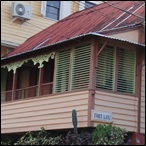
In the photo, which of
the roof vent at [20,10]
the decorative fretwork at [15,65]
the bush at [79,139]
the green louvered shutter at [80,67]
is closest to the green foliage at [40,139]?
the bush at [79,139]

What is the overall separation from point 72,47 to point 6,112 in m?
4.33

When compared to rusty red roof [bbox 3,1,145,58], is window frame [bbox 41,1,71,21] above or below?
above

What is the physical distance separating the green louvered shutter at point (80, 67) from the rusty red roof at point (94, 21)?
647 millimetres

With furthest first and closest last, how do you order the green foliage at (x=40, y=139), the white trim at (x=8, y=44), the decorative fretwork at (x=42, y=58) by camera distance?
the white trim at (x=8, y=44), the decorative fretwork at (x=42, y=58), the green foliage at (x=40, y=139)

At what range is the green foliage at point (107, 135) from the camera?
41.7 feet

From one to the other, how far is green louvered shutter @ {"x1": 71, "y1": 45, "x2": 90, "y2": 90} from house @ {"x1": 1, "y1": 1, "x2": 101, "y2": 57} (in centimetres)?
613

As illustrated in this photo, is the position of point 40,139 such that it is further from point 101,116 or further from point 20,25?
point 20,25

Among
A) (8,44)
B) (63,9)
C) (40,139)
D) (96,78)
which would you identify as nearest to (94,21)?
(96,78)

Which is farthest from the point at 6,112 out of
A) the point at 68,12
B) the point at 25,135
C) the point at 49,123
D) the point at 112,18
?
the point at 68,12

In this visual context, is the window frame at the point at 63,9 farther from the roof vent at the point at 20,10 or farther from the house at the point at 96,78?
the house at the point at 96,78

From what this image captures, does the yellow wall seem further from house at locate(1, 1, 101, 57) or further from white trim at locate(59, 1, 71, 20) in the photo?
white trim at locate(59, 1, 71, 20)

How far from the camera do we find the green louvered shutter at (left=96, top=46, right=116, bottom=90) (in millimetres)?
13805

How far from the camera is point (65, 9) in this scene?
21906 millimetres

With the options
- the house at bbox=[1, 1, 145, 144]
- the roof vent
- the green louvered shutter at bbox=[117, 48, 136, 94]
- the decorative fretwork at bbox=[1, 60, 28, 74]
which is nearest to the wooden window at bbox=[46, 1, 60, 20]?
the roof vent
